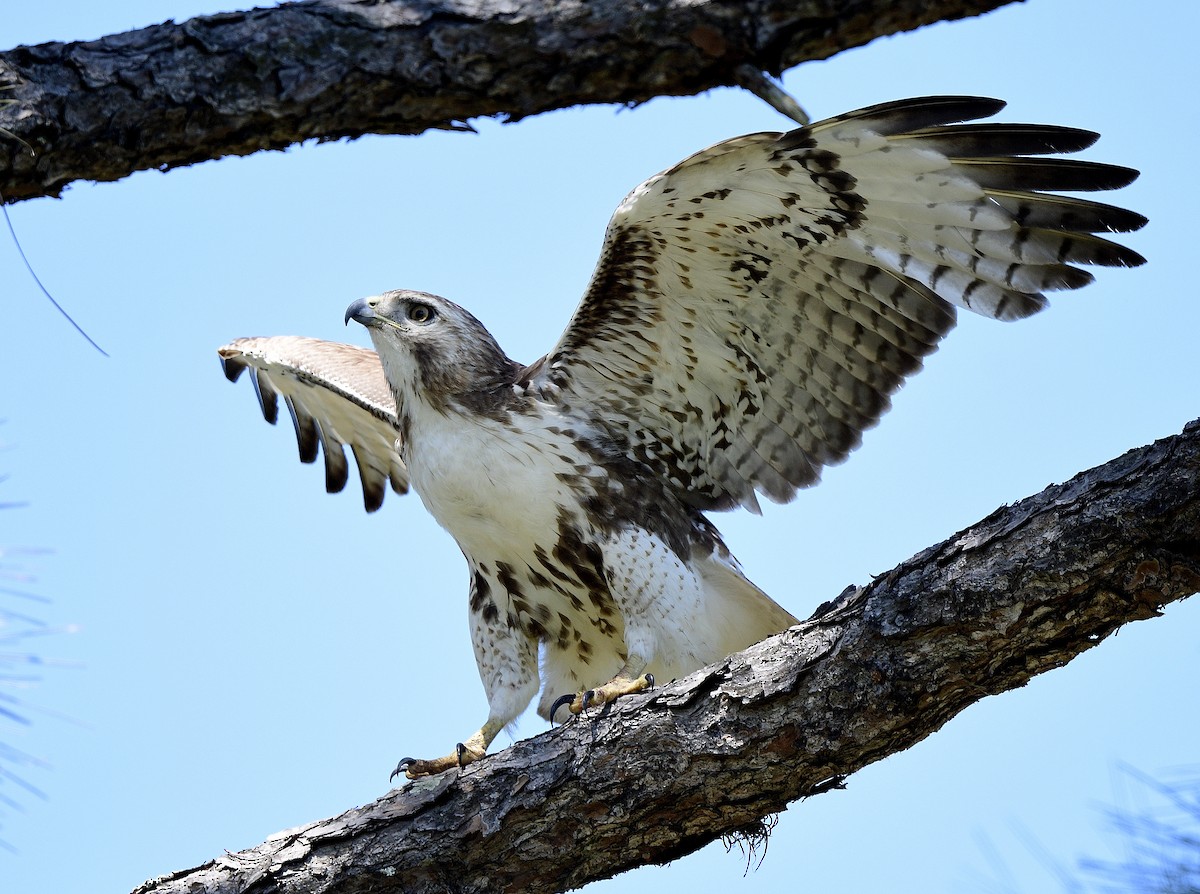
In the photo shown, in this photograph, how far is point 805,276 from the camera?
203 inches

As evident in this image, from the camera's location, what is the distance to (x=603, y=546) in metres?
5.10

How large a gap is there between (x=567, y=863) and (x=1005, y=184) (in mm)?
2778

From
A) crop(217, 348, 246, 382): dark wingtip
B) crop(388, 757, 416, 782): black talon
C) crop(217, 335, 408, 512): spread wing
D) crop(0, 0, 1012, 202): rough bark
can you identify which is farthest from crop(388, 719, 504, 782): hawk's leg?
crop(217, 348, 246, 382): dark wingtip

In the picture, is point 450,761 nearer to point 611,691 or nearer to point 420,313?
point 611,691

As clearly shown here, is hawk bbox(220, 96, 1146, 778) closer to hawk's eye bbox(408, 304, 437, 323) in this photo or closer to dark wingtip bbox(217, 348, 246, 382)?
hawk's eye bbox(408, 304, 437, 323)

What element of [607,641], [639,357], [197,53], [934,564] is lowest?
[934,564]

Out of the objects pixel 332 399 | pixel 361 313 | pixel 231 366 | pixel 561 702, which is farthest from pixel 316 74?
pixel 231 366

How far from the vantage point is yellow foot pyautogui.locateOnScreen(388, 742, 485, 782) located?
4.77m

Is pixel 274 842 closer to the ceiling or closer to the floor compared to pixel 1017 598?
closer to the ceiling

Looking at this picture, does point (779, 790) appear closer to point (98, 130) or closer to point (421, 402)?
point (421, 402)

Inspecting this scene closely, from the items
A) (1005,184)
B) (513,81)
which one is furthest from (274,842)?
(1005,184)

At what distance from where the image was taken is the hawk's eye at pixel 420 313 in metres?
5.55

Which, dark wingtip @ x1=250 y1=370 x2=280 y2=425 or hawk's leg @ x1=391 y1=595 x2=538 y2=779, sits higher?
dark wingtip @ x1=250 y1=370 x2=280 y2=425

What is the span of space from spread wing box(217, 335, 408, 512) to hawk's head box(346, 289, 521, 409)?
0.84m
